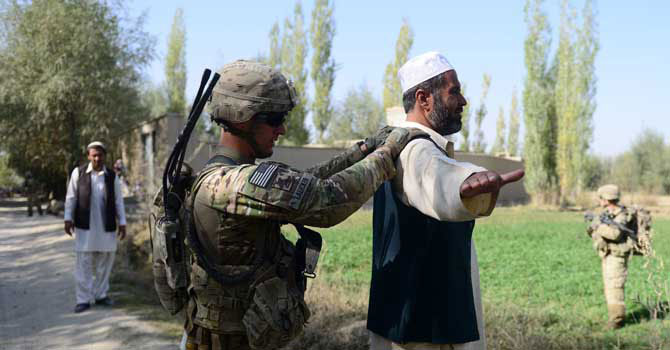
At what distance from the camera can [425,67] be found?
7.62 ft

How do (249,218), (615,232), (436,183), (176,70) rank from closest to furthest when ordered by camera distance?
(436,183) < (249,218) < (615,232) < (176,70)

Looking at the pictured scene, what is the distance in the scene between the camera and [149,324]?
6.30 metres

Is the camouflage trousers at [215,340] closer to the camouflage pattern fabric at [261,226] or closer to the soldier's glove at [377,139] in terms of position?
the camouflage pattern fabric at [261,226]

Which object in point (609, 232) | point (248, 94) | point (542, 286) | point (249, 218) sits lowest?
point (542, 286)

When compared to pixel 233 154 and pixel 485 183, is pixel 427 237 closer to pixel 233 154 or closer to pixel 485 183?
pixel 485 183

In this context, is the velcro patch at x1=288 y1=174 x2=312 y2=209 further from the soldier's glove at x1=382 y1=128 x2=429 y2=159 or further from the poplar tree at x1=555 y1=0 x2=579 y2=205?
the poplar tree at x1=555 y1=0 x2=579 y2=205

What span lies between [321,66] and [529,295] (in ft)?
88.1

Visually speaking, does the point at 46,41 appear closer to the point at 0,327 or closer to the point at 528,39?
the point at 0,327

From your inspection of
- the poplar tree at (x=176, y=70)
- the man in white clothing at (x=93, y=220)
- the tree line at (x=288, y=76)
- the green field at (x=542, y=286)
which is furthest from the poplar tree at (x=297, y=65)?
the man in white clothing at (x=93, y=220)

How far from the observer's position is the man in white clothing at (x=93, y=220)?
7230 millimetres

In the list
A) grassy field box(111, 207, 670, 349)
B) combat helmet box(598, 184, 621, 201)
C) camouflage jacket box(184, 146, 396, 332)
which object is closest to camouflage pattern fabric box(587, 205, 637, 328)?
combat helmet box(598, 184, 621, 201)

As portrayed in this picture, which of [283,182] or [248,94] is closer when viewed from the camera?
[283,182]

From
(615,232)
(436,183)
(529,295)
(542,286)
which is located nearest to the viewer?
(436,183)

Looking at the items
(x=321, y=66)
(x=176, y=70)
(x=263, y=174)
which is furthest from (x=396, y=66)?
(x=263, y=174)
